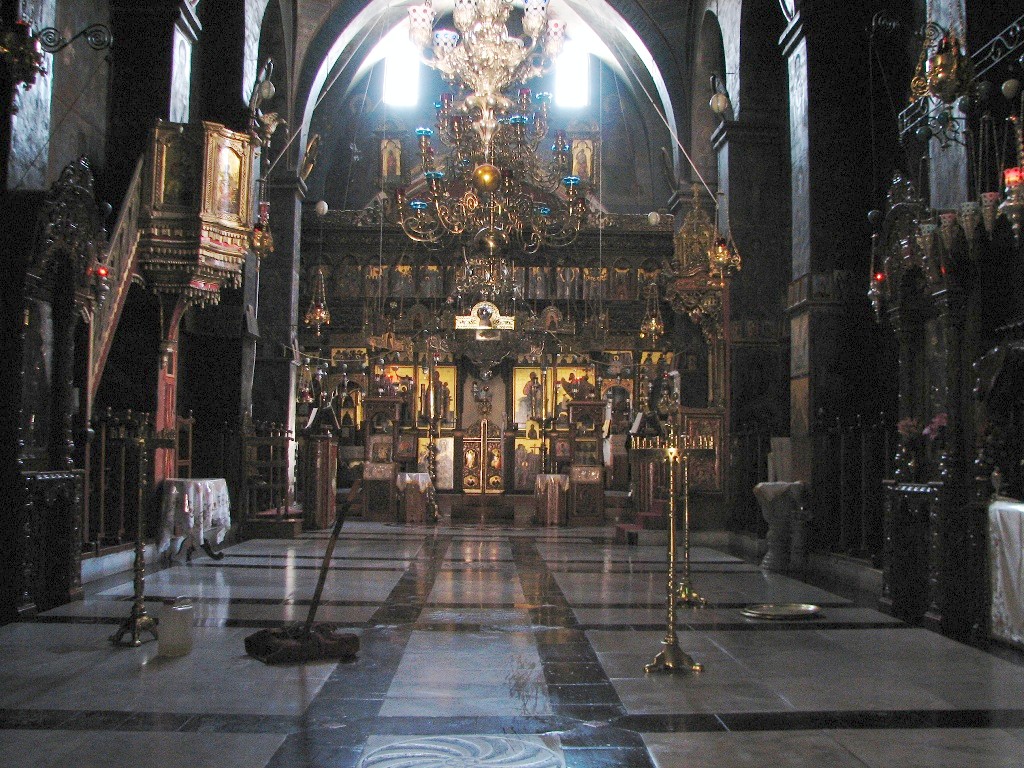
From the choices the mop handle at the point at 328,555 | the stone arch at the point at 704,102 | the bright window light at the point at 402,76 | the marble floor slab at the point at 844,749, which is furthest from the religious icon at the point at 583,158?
the marble floor slab at the point at 844,749

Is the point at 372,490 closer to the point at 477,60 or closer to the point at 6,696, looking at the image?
the point at 477,60

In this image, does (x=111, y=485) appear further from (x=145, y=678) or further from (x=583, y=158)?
(x=583, y=158)

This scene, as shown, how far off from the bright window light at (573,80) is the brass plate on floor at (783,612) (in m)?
21.1

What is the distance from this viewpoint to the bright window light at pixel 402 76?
2606cm

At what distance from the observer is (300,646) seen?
5.29 m

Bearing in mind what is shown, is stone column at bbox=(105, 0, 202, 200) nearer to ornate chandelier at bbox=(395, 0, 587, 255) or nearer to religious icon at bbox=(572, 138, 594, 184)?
ornate chandelier at bbox=(395, 0, 587, 255)

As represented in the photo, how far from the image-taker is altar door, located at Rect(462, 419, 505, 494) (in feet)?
69.8

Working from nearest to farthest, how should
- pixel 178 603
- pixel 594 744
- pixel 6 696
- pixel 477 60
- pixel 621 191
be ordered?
pixel 594 744 → pixel 6 696 → pixel 178 603 → pixel 477 60 → pixel 621 191

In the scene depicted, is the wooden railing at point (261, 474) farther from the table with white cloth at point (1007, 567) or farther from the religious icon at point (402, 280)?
the table with white cloth at point (1007, 567)

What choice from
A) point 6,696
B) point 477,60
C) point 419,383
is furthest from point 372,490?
point 6,696

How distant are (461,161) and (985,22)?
8.00m

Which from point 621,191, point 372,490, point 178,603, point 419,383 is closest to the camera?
point 178,603

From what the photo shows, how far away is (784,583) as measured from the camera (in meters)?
9.25

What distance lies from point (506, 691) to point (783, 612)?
3.11 metres
